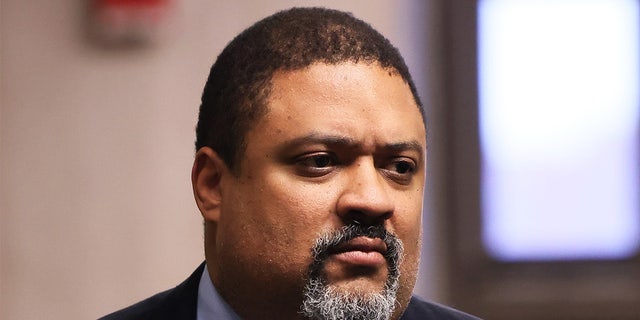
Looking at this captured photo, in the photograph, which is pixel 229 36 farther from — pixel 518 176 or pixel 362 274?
pixel 362 274

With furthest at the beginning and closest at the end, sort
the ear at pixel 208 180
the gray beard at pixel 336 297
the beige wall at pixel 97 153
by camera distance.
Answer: the beige wall at pixel 97 153, the ear at pixel 208 180, the gray beard at pixel 336 297

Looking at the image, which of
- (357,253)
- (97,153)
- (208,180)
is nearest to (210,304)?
(208,180)

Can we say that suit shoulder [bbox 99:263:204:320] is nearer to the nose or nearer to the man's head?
the man's head

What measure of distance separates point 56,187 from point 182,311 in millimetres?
958

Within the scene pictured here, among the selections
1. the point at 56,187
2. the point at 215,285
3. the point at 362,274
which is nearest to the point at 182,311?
the point at 215,285

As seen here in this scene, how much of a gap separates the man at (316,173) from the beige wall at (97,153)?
3.15 feet

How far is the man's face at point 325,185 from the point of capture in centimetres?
112

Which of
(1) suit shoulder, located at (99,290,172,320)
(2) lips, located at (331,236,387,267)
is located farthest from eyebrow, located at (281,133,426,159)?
(1) suit shoulder, located at (99,290,172,320)

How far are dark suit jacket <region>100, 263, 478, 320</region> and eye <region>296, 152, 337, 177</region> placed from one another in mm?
284

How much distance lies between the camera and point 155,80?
2.20 m

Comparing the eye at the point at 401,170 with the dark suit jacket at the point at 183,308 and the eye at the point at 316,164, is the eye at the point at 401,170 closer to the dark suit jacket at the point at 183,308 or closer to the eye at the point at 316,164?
the eye at the point at 316,164

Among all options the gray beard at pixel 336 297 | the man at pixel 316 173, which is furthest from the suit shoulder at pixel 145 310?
the gray beard at pixel 336 297

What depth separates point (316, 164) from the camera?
3.73 ft

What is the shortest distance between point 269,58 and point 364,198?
206mm
